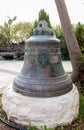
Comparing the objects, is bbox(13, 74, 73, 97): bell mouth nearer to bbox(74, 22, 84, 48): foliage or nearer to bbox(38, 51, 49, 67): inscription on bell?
bbox(38, 51, 49, 67): inscription on bell

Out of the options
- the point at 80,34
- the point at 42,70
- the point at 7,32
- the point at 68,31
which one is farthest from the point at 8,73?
the point at 7,32

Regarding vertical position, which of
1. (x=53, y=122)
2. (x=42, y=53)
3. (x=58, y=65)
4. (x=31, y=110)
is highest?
(x=42, y=53)

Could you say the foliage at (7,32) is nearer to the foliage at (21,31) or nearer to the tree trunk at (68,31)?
the foliage at (21,31)

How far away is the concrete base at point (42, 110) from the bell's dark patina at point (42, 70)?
Result: 11cm

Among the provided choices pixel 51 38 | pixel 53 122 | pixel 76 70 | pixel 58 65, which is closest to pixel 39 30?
pixel 51 38

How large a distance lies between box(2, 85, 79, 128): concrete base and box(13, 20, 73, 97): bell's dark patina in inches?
4.3

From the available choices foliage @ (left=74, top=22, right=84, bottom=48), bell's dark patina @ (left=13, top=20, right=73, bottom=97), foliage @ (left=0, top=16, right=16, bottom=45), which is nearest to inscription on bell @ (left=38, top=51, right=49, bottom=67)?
bell's dark patina @ (left=13, top=20, right=73, bottom=97)

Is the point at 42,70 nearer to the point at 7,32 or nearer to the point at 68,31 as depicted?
the point at 68,31

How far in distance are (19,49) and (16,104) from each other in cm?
1205

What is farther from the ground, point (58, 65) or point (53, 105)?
point (58, 65)

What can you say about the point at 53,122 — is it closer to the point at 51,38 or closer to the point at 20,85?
the point at 20,85

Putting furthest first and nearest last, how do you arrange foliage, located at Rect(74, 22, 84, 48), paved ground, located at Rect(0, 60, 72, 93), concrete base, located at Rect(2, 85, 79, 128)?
foliage, located at Rect(74, 22, 84, 48)
paved ground, located at Rect(0, 60, 72, 93)
concrete base, located at Rect(2, 85, 79, 128)

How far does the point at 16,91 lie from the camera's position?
3.38m

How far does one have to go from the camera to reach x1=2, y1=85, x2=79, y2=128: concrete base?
123 inches
